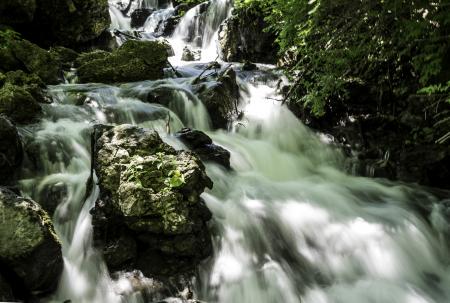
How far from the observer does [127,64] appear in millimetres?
10328

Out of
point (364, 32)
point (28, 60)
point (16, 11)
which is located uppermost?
point (364, 32)

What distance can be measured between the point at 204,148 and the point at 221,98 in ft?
8.86

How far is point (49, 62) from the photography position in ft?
31.3

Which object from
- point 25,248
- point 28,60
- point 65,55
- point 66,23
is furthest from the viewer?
point 66,23

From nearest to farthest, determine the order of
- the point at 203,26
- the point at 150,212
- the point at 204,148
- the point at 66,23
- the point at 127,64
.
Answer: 1. the point at 150,212
2. the point at 204,148
3. the point at 127,64
4. the point at 66,23
5. the point at 203,26

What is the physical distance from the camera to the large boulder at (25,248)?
3566 mm

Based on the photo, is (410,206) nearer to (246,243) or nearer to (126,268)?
(246,243)

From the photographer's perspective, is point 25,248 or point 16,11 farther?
point 16,11

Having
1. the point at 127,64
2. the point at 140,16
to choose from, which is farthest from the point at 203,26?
the point at 127,64

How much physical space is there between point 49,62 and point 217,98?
438 cm

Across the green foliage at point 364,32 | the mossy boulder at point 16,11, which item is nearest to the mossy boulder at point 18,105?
the green foliage at point 364,32

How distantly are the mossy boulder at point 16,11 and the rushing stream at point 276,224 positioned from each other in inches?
192

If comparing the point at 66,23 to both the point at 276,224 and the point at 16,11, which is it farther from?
the point at 276,224

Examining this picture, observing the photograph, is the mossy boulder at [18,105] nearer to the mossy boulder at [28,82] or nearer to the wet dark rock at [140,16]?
the mossy boulder at [28,82]
